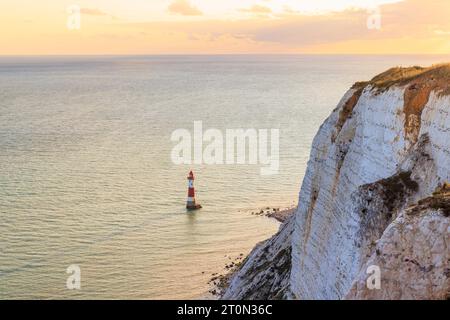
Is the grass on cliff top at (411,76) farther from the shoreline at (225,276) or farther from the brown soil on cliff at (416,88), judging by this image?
the shoreline at (225,276)

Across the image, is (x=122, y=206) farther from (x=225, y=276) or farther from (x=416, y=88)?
(x=416, y=88)

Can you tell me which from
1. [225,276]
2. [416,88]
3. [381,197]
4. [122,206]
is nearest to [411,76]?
[416,88]

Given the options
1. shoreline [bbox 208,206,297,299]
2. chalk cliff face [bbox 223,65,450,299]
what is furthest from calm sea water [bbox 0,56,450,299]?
chalk cliff face [bbox 223,65,450,299]

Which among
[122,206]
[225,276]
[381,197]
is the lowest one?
[225,276]

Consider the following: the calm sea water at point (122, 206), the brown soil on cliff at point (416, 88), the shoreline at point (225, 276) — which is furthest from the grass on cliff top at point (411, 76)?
the calm sea water at point (122, 206)
